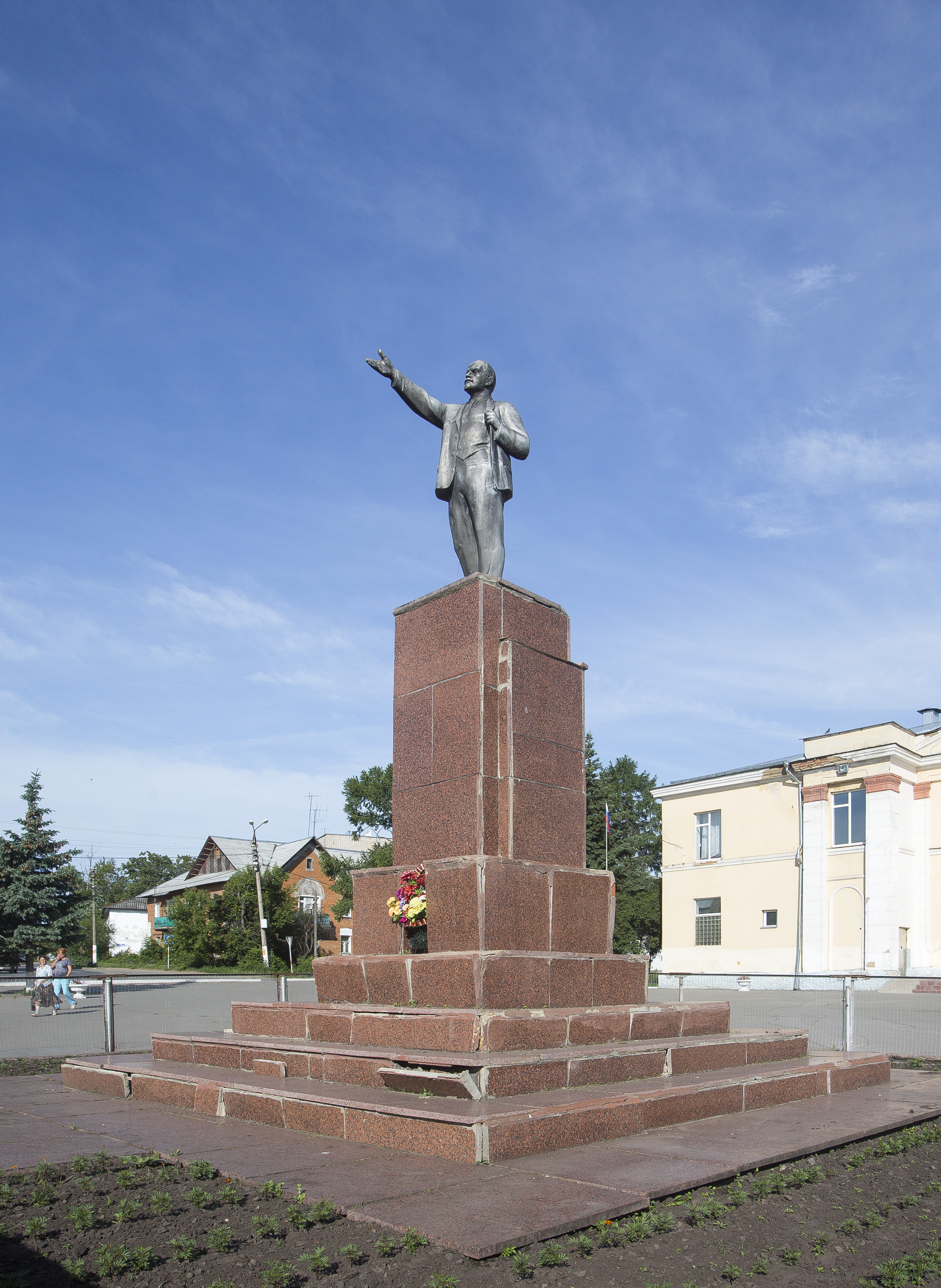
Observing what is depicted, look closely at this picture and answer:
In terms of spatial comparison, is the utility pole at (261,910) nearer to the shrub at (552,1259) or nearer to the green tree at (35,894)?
the green tree at (35,894)

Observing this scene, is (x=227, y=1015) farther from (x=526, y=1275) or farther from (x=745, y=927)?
(x=745, y=927)

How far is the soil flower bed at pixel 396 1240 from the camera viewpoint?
3.48 metres

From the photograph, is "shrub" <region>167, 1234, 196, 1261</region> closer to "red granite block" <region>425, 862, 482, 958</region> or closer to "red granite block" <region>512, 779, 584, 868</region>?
"red granite block" <region>425, 862, 482, 958</region>

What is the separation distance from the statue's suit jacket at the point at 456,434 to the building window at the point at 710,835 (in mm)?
26519

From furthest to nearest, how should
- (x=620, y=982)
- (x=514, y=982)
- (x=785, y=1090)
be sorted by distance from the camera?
(x=620, y=982) < (x=785, y=1090) < (x=514, y=982)

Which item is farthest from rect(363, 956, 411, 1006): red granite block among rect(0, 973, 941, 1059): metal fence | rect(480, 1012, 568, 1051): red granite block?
rect(0, 973, 941, 1059): metal fence

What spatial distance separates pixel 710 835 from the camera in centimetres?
3394

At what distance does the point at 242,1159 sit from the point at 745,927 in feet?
96.4

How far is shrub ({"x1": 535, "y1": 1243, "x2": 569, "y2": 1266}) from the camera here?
11.8 ft

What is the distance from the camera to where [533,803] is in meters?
8.29

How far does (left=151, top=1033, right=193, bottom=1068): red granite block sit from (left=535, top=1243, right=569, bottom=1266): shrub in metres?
5.23

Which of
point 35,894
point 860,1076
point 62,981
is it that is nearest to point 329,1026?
point 860,1076

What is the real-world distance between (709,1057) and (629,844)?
4818 cm

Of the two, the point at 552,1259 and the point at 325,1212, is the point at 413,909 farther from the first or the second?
the point at 552,1259
